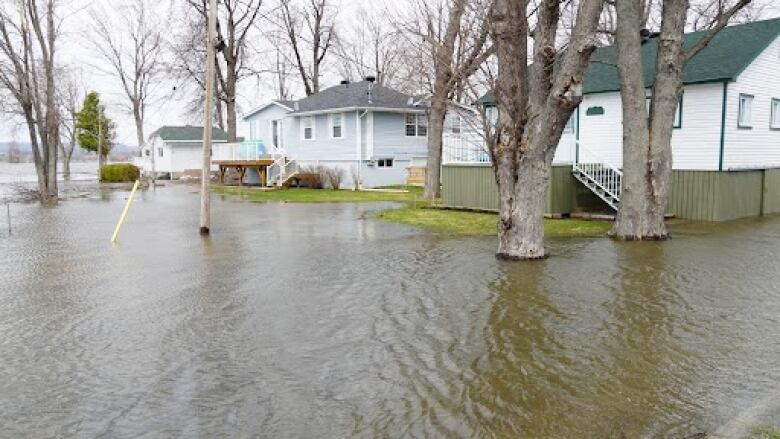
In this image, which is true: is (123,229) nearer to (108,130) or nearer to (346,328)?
(346,328)

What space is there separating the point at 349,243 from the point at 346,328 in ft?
22.4

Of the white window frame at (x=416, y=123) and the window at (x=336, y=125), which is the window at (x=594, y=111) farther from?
the window at (x=336, y=125)

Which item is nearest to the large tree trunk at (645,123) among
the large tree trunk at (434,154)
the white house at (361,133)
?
the large tree trunk at (434,154)

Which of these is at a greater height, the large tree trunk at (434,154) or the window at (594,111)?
the window at (594,111)

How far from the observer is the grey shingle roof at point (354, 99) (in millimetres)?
31681

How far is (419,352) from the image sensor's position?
6.45m

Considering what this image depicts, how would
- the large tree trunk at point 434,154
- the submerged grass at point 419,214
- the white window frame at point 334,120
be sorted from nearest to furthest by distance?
the submerged grass at point 419,214 < the large tree trunk at point 434,154 < the white window frame at point 334,120

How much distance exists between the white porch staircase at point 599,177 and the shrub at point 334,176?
14.7m

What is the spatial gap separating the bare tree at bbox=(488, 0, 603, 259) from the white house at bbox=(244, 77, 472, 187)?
19774mm

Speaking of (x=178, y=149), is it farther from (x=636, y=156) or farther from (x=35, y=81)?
(x=636, y=156)

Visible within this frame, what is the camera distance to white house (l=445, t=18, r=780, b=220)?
1739 cm

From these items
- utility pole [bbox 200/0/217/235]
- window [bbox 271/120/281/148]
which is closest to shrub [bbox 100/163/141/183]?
window [bbox 271/120/281/148]

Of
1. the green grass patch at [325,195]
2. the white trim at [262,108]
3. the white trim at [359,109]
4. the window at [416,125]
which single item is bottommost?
the green grass patch at [325,195]

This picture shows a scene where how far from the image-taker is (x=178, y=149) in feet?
166
